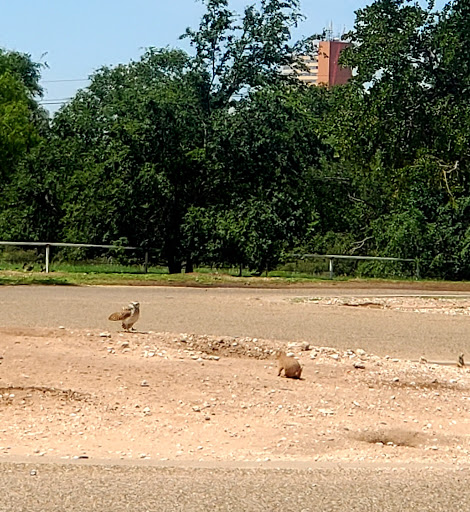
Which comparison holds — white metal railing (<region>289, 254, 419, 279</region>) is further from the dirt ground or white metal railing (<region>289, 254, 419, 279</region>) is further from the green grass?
the dirt ground

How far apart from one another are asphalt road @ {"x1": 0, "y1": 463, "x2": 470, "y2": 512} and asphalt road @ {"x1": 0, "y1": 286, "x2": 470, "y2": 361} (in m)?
6.59

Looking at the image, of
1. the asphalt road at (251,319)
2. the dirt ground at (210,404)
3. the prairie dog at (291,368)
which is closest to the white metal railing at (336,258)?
the asphalt road at (251,319)

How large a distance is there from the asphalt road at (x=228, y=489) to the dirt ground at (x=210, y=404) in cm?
57

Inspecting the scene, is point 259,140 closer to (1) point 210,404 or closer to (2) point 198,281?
(2) point 198,281

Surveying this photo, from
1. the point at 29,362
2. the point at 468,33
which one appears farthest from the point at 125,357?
the point at 468,33

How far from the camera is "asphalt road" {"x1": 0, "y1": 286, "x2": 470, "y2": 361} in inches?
584

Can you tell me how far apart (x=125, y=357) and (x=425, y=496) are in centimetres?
476

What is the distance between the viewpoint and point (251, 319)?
1728 cm

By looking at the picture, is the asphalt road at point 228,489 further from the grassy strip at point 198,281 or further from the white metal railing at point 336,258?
the white metal railing at point 336,258

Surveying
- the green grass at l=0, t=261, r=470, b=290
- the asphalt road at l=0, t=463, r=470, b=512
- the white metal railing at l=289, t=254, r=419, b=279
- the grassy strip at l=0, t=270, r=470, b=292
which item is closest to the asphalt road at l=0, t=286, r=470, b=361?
the grassy strip at l=0, t=270, r=470, b=292

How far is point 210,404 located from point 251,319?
799 cm

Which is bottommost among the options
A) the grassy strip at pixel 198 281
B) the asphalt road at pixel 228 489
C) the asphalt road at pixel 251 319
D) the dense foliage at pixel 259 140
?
the asphalt road at pixel 228 489

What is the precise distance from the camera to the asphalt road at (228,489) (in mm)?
6312

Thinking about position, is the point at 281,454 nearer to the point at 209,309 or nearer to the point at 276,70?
the point at 209,309
